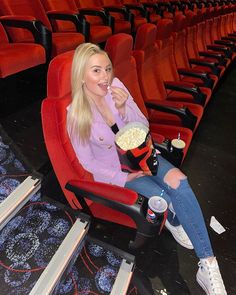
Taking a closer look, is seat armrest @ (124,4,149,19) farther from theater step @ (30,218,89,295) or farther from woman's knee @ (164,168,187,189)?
theater step @ (30,218,89,295)

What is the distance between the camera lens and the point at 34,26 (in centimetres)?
197

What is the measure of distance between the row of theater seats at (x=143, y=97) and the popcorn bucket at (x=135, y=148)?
4.9 inches

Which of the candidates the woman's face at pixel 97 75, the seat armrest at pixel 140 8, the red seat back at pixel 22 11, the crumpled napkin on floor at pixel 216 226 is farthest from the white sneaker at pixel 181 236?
the seat armrest at pixel 140 8

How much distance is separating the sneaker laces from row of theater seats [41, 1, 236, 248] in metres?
0.38

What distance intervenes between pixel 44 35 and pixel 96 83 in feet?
3.44

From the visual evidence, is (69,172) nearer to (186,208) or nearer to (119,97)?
(119,97)

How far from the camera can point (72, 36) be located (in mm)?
2311

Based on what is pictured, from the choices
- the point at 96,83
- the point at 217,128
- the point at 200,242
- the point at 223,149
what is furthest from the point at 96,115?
the point at 217,128

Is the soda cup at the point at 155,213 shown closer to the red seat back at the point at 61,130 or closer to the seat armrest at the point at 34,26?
the red seat back at the point at 61,130

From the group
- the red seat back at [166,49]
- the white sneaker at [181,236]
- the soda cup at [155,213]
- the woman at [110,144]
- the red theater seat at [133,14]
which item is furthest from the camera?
the red theater seat at [133,14]

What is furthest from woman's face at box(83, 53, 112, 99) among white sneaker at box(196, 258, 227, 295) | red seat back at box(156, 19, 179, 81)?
red seat back at box(156, 19, 179, 81)

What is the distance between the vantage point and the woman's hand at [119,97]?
4.14 ft

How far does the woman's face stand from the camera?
1.15 meters

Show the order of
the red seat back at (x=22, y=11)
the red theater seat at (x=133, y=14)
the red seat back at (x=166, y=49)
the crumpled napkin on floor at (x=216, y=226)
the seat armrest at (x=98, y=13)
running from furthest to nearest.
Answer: the red theater seat at (x=133, y=14), the seat armrest at (x=98, y=13), the red seat back at (x=166, y=49), the red seat back at (x=22, y=11), the crumpled napkin on floor at (x=216, y=226)
